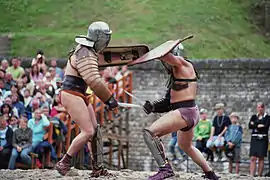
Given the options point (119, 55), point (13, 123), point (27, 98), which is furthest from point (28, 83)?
point (119, 55)

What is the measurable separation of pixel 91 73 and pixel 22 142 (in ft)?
17.4

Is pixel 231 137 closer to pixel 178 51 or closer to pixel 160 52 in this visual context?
A: pixel 178 51

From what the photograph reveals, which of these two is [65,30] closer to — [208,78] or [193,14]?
[193,14]

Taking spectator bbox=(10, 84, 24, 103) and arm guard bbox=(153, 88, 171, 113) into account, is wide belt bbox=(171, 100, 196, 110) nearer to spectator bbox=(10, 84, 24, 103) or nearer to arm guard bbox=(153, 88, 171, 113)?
arm guard bbox=(153, 88, 171, 113)

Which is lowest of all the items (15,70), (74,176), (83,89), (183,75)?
(74,176)

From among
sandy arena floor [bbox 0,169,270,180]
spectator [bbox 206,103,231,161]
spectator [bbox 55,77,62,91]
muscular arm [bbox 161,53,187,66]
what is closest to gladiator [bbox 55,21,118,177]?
sandy arena floor [bbox 0,169,270,180]

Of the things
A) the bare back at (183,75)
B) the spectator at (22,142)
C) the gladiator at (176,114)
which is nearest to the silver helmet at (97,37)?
the gladiator at (176,114)

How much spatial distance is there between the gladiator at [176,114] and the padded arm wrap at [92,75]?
0.79 meters

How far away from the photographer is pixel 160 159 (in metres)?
13.7

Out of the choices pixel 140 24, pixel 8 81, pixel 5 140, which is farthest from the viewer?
pixel 140 24

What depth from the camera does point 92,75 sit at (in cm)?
1370

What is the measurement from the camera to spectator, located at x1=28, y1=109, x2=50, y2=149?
18812mm

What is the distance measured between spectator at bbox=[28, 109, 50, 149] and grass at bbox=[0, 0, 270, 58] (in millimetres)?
8261

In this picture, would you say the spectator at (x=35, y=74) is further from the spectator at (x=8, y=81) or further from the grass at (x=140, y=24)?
the grass at (x=140, y=24)
